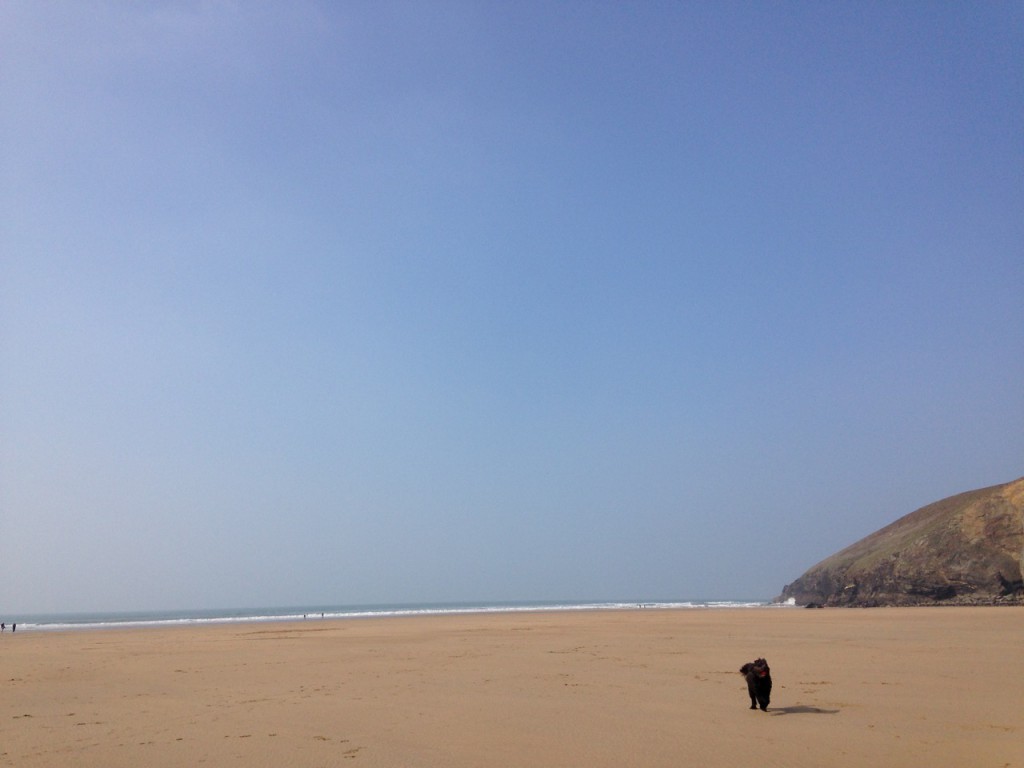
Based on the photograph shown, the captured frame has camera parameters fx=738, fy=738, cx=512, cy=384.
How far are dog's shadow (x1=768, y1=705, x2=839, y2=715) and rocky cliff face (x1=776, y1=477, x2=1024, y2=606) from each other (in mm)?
44313

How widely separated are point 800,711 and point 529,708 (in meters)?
3.89

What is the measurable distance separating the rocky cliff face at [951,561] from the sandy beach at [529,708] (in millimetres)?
34209

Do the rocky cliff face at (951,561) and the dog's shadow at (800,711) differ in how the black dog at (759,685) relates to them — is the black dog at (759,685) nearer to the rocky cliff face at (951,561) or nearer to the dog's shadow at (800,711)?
the dog's shadow at (800,711)

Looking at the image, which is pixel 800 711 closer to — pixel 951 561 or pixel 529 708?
pixel 529 708

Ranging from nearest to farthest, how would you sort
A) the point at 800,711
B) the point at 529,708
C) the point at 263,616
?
the point at 800,711 → the point at 529,708 → the point at 263,616

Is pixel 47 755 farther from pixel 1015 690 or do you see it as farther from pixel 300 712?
pixel 1015 690

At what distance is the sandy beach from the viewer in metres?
8.37

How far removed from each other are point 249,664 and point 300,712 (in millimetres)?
7820

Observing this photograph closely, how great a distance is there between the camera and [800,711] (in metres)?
10.5

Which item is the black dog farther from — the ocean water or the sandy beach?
the ocean water

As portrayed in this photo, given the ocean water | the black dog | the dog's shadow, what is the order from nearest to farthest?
the dog's shadow, the black dog, the ocean water

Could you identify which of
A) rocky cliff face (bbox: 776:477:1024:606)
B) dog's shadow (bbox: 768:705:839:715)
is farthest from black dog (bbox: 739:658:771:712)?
rocky cliff face (bbox: 776:477:1024:606)

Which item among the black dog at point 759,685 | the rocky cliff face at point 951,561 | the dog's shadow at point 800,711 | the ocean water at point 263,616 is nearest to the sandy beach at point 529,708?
the dog's shadow at point 800,711

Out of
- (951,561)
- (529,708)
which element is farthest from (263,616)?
(529,708)
